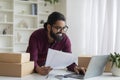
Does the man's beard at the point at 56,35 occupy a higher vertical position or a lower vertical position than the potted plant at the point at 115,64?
higher

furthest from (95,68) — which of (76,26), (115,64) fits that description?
(76,26)

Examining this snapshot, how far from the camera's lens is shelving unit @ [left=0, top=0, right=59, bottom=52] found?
5.01 metres

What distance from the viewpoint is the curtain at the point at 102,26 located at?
3.87 metres

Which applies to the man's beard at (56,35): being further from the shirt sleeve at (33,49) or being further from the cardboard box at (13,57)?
the cardboard box at (13,57)

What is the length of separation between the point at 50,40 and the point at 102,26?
197cm

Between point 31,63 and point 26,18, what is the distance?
3.56 m

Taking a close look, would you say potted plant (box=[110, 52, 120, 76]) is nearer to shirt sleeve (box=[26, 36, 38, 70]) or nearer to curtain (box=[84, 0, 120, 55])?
shirt sleeve (box=[26, 36, 38, 70])

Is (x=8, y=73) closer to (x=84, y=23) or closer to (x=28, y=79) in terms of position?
(x=28, y=79)

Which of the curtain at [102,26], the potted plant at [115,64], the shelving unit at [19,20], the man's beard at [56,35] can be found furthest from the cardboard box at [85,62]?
the shelving unit at [19,20]

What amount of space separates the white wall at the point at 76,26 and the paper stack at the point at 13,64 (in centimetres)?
316

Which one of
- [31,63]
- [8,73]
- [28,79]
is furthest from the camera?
[31,63]

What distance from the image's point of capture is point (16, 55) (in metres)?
1.68

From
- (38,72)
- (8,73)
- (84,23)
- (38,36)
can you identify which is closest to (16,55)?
(8,73)

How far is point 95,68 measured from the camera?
5.73 feet
